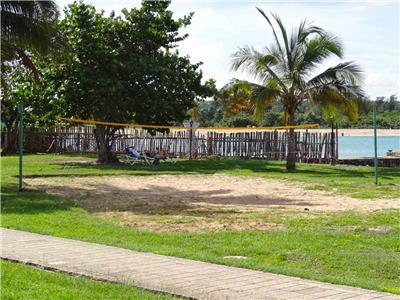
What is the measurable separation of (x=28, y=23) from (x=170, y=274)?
37.0 feet

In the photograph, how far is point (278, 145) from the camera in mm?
36594

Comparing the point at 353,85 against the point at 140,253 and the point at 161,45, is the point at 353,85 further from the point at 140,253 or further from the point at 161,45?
the point at 140,253

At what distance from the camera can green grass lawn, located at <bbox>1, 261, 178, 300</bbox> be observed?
612 cm

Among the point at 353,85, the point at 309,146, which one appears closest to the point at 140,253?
the point at 353,85

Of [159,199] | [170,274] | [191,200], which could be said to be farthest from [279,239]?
[159,199]

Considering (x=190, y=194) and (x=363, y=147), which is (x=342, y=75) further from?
(x=363, y=147)

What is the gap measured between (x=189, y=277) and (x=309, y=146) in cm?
2900

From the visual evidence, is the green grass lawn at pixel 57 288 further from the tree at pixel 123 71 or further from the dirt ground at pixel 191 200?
the tree at pixel 123 71

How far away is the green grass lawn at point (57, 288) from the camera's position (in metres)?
6.12

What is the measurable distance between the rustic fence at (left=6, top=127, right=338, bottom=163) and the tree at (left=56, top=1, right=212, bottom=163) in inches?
152

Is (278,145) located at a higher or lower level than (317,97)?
lower

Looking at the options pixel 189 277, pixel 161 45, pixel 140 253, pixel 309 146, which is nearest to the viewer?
pixel 189 277

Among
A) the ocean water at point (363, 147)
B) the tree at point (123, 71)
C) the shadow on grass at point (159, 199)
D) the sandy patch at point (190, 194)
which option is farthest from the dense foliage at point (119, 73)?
the ocean water at point (363, 147)

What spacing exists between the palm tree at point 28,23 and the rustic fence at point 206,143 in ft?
54.5
